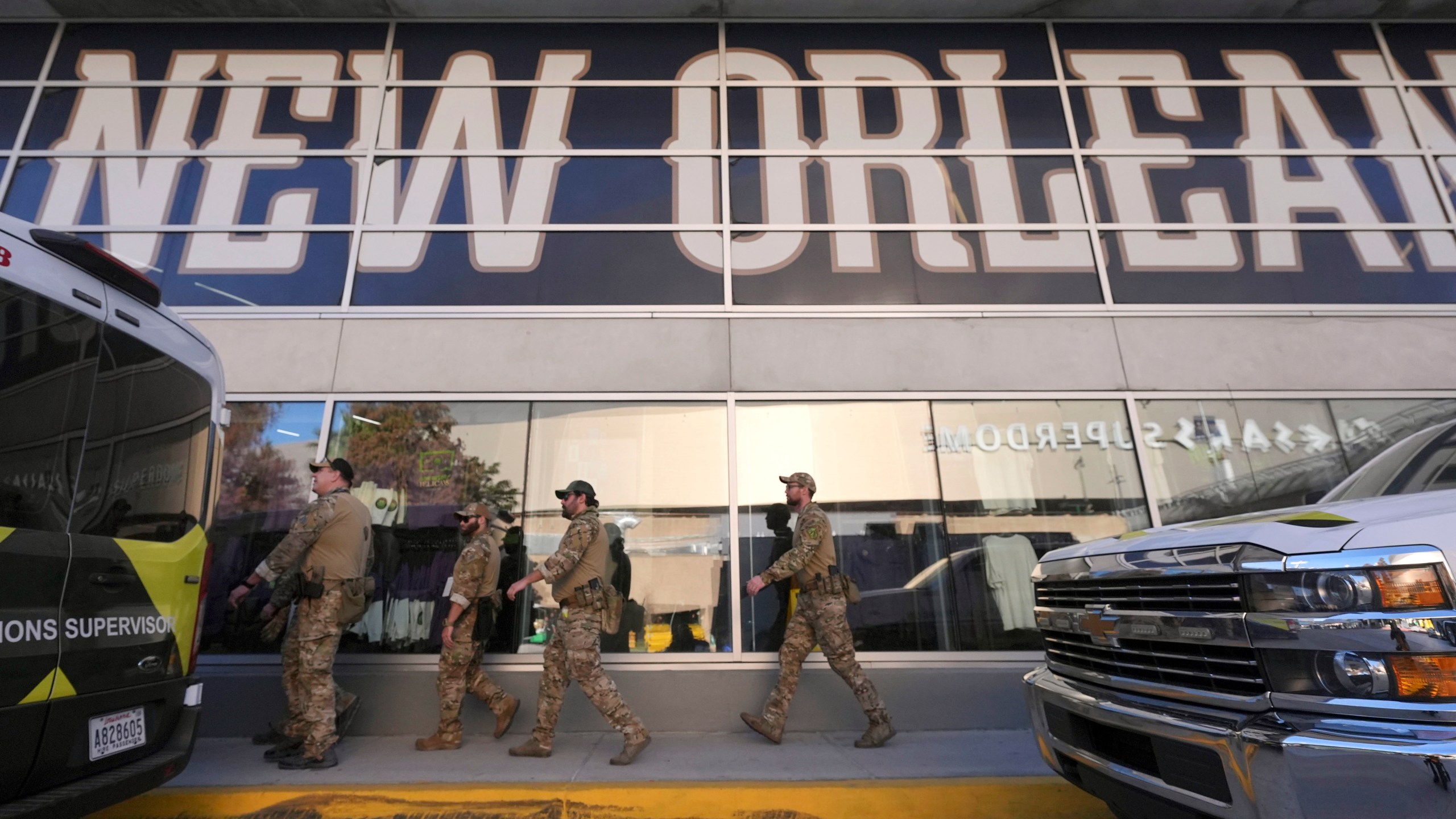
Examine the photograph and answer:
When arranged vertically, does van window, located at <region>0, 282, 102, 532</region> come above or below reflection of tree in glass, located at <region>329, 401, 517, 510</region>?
below

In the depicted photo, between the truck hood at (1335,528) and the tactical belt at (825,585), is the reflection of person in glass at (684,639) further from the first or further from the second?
the truck hood at (1335,528)

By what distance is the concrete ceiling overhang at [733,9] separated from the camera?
7.87 meters

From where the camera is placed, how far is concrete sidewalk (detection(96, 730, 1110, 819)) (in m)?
3.69

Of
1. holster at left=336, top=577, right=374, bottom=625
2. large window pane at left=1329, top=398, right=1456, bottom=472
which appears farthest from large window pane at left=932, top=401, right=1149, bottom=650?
holster at left=336, top=577, right=374, bottom=625

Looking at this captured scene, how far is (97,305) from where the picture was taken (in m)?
2.96

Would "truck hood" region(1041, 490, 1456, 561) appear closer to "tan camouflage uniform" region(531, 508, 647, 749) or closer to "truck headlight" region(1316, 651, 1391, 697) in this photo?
"truck headlight" region(1316, 651, 1391, 697)

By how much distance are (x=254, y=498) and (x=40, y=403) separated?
3.90 m

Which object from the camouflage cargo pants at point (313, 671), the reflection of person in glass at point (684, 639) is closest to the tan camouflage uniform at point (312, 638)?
the camouflage cargo pants at point (313, 671)

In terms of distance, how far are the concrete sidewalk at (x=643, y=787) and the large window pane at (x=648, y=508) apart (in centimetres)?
116

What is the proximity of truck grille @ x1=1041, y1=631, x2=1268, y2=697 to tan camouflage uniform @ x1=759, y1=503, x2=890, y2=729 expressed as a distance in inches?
80.0

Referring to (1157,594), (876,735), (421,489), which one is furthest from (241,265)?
(1157,594)

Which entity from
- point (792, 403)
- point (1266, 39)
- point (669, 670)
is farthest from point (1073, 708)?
point (1266, 39)

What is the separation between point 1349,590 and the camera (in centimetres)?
213

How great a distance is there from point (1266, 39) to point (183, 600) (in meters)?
11.6
